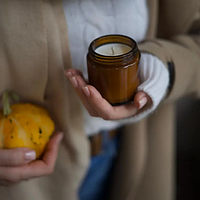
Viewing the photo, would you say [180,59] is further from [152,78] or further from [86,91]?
[86,91]

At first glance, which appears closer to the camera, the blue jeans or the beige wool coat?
the beige wool coat

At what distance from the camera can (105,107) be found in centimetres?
44

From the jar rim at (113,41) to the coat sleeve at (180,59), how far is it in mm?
92

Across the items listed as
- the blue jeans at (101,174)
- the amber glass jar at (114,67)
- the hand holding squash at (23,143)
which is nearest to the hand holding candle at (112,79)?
the amber glass jar at (114,67)

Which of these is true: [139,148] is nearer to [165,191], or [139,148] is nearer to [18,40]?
[165,191]

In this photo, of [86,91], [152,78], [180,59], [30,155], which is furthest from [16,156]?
[180,59]

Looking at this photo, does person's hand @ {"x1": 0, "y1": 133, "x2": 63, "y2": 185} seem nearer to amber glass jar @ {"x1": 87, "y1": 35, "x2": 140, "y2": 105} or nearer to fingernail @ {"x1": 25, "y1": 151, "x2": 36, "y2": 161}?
fingernail @ {"x1": 25, "y1": 151, "x2": 36, "y2": 161}

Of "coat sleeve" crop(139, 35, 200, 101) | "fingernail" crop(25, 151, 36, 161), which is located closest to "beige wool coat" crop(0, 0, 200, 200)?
"coat sleeve" crop(139, 35, 200, 101)

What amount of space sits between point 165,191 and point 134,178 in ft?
0.39

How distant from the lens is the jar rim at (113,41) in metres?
0.41

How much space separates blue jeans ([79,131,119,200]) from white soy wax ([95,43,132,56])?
26cm

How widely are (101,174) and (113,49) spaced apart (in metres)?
0.43

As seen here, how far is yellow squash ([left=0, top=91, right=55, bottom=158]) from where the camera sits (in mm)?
469

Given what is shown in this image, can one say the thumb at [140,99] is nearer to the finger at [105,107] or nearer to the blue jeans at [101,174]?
the finger at [105,107]
